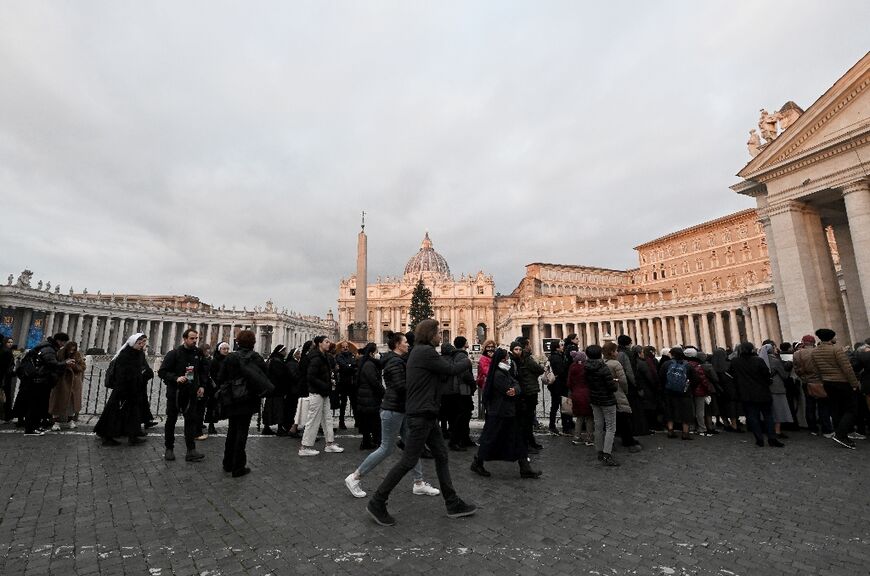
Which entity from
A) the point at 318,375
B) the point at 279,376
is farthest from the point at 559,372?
the point at 279,376

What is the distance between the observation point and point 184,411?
7.07 m

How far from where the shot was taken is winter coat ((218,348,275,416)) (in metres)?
5.86

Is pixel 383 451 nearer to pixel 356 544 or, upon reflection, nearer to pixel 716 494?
pixel 356 544

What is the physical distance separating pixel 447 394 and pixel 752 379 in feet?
19.5

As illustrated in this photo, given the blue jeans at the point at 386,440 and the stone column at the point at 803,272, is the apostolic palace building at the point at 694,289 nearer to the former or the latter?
the stone column at the point at 803,272

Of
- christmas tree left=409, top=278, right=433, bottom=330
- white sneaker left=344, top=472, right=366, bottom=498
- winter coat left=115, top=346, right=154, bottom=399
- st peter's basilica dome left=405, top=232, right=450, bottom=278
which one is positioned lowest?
white sneaker left=344, top=472, right=366, bottom=498

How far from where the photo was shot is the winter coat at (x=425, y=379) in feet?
14.5

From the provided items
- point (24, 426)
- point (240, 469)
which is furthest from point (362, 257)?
point (240, 469)

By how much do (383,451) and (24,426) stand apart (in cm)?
926

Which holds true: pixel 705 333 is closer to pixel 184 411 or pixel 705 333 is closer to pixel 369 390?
pixel 369 390

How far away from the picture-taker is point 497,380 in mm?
5992

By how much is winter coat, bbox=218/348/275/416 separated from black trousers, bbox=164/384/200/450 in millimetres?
1391

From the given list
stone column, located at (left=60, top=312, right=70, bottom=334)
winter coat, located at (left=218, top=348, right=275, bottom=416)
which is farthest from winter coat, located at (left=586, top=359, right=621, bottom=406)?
stone column, located at (left=60, top=312, right=70, bottom=334)

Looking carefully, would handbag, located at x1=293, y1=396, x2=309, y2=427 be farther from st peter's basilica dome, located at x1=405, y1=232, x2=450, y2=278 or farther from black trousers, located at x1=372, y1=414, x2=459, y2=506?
st peter's basilica dome, located at x1=405, y1=232, x2=450, y2=278
